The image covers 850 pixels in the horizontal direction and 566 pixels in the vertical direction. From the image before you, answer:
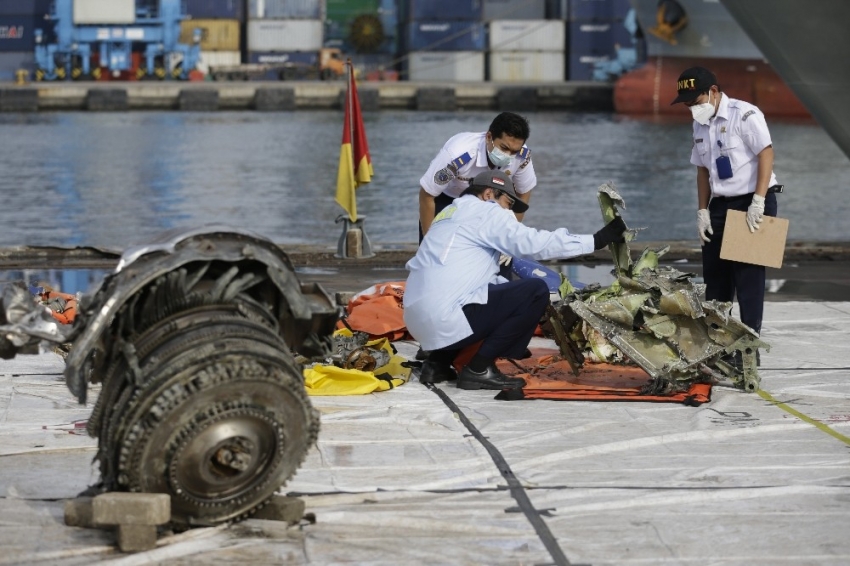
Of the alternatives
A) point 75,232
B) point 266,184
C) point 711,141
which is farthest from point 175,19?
point 711,141

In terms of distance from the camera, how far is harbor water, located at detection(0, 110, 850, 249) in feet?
78.8

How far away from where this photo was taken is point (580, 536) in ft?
15.4

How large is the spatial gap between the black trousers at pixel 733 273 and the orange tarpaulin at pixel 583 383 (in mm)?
696

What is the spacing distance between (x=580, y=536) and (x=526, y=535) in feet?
0.59

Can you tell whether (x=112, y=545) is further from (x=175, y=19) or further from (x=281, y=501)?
(x=175, y=19)

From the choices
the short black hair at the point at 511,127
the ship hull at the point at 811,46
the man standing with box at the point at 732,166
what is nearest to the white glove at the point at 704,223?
the man standing with box at the point at 732,166

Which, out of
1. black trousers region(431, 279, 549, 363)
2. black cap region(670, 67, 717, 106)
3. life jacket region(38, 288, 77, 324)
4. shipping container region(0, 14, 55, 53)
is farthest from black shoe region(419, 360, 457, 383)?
shipping container region(0, 14, 55, 53)

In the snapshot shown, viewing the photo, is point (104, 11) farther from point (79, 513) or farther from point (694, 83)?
point (79, 513)

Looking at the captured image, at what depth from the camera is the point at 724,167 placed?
7.55 m

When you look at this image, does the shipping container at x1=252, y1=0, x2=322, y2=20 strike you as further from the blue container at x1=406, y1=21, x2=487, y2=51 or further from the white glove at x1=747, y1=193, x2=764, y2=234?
the white glove at x1=747, y1=193, x2=764, y2=234

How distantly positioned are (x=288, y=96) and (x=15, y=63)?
1838 centimetres

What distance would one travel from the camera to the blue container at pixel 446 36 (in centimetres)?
6969

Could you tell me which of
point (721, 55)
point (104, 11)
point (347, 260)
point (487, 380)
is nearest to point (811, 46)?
point (347, 260)

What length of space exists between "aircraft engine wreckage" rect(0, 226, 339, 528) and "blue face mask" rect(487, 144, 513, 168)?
2983 mm
